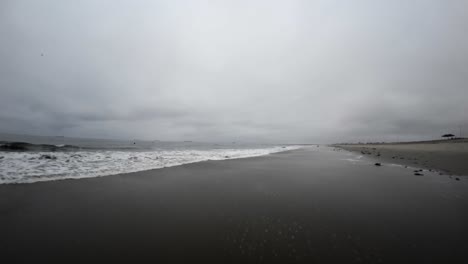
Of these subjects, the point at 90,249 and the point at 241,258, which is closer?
the point at 241,258

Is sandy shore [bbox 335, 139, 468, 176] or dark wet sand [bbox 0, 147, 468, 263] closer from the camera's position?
dark wet sand [bbox 0, 147, 468, 263]

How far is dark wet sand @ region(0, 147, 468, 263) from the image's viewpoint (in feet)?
11.9

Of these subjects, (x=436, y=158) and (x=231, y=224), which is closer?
(x=231, y=224)

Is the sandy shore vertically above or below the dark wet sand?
above

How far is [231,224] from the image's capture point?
196 inches

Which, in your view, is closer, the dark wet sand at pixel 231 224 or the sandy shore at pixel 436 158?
the dark wet sand at pixel 231 224

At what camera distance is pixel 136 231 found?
4559 millimetres

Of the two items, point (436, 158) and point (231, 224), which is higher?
point (436, 158)

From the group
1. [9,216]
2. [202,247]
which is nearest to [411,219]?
[202,247]

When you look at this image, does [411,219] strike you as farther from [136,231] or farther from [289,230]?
[136,231]

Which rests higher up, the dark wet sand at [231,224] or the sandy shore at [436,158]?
the sandy shore at [436,158]

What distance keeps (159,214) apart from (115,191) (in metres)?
3.55

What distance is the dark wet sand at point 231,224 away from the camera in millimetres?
3621

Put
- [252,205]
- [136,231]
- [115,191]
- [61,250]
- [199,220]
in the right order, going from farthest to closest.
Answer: [115,191], [252,205], [199,220], [136,231], [61,250]
